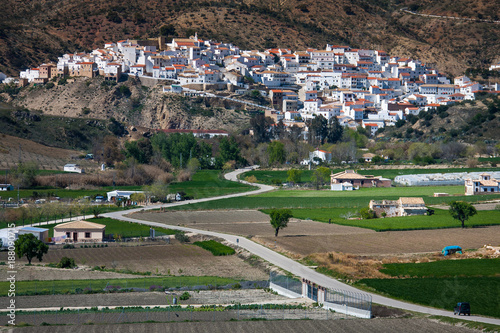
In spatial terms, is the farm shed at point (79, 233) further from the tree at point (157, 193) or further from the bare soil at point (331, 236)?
the tree at point (157, 193)

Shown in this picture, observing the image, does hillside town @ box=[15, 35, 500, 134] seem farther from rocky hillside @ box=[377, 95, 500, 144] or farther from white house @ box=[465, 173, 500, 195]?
white house @ box=[465, 173, 500, 195]

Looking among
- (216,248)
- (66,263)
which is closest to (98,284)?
(66,263)

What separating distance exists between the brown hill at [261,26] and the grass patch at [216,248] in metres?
98.4

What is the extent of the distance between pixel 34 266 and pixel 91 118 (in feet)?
234

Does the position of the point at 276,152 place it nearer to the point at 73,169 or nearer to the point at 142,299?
the point at 73,169

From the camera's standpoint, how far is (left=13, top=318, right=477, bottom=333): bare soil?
26359mm

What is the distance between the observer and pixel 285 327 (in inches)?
1073

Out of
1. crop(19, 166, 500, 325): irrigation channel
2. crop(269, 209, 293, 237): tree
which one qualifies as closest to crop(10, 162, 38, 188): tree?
crop(19, 166, 500, 325): irrigation channel

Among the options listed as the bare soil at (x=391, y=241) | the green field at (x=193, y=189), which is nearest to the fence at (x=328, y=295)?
the bare soil at (x=391, y=241)

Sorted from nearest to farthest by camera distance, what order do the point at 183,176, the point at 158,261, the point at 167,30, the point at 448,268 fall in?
the point at 448,268
the point at 158,261
the point at 183,176
the point at 167,30

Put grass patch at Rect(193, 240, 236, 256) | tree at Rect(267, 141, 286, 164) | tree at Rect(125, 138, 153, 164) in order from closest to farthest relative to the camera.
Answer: grass patch at Rect(193, 240, 236, 256) < tree at Rect(125, 138, 153, 164) < tree at Rect(267, 141, 286, 164)

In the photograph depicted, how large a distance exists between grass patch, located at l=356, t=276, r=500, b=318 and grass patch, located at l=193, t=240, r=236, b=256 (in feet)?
36.0

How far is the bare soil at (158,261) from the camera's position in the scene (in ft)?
122

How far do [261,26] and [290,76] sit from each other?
27.9 meters
